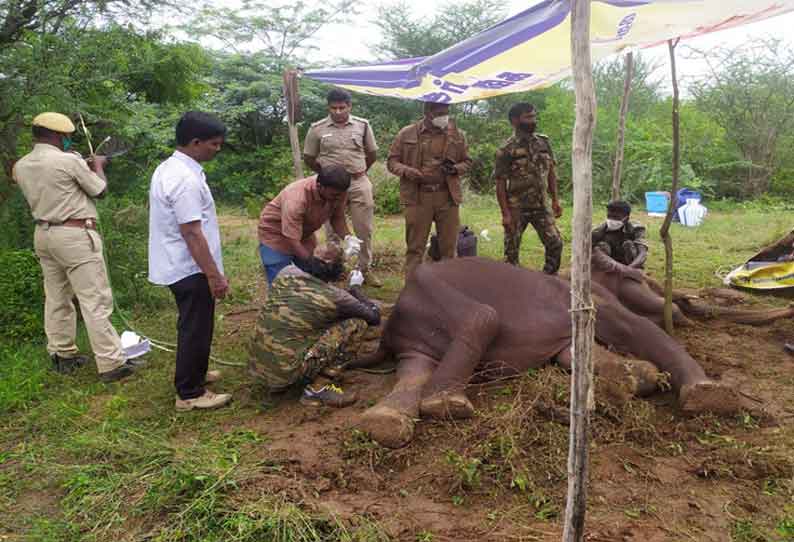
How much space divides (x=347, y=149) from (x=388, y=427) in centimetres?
350

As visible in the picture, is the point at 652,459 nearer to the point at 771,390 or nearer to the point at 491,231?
the point at 771,390

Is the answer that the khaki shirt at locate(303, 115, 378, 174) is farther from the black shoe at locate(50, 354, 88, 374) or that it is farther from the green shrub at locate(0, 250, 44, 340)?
the black shoe at locate(50, 354, 88, 374)

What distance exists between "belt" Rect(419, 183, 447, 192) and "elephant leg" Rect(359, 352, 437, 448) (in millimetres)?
2308

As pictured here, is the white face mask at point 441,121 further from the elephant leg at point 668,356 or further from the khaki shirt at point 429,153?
the elephant leg at point 668,356

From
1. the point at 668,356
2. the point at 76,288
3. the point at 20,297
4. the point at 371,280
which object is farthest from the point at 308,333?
the point at 20,297

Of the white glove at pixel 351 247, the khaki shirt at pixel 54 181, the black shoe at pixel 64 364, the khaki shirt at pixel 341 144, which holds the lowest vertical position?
the black shoe at pixel 64 364

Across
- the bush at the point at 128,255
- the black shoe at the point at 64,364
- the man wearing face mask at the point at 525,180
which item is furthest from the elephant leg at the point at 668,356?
the bush at the point at 128,255

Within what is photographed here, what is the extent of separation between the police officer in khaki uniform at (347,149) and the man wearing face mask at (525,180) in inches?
53.9

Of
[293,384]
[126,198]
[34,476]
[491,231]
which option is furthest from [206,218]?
[491,231]

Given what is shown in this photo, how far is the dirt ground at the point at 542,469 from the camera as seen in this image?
2453 mm

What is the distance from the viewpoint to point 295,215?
4.02 metres

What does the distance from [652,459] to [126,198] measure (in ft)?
19.2

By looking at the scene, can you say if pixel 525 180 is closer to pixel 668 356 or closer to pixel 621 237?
pixel 621 237

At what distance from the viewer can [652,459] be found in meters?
2.90
